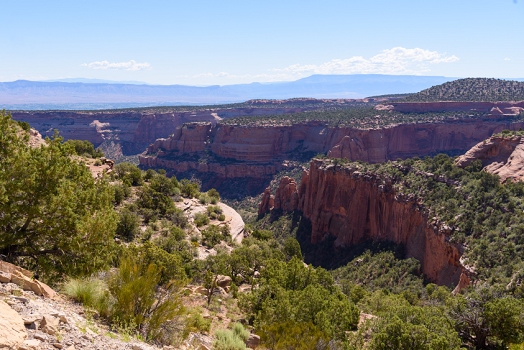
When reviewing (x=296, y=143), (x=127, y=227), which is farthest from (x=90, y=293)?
(x=296, y=143)

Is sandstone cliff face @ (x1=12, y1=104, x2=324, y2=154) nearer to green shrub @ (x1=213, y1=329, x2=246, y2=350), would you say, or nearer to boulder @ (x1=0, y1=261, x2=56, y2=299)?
green shrub @ (x1=213, y1=329, x2=246, y2=350)

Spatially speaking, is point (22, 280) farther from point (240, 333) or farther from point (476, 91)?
point (476, 91)

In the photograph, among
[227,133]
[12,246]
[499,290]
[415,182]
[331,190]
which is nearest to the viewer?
[12,246]

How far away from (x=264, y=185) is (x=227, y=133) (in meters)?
20.5

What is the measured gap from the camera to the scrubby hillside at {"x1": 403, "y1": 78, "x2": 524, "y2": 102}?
365 feet

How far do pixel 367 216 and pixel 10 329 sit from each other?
170 feet

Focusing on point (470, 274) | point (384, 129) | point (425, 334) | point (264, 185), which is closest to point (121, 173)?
point (470, 274)

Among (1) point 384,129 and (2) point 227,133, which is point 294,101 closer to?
(2) point 227,133

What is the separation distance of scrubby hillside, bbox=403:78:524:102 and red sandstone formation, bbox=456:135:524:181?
221 feet

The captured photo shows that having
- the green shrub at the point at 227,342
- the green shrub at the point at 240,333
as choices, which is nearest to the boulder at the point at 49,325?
the green shrub at the point at 227,342

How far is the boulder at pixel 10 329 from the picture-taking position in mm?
8373

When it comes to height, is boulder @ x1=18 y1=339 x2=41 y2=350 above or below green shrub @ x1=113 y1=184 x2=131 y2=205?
above

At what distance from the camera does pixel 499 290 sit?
2266 cm

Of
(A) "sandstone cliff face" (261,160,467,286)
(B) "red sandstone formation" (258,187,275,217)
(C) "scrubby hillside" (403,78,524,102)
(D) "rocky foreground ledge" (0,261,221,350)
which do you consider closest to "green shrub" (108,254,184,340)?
(D) "rocky foreground ledge" (0,261,221,350)
